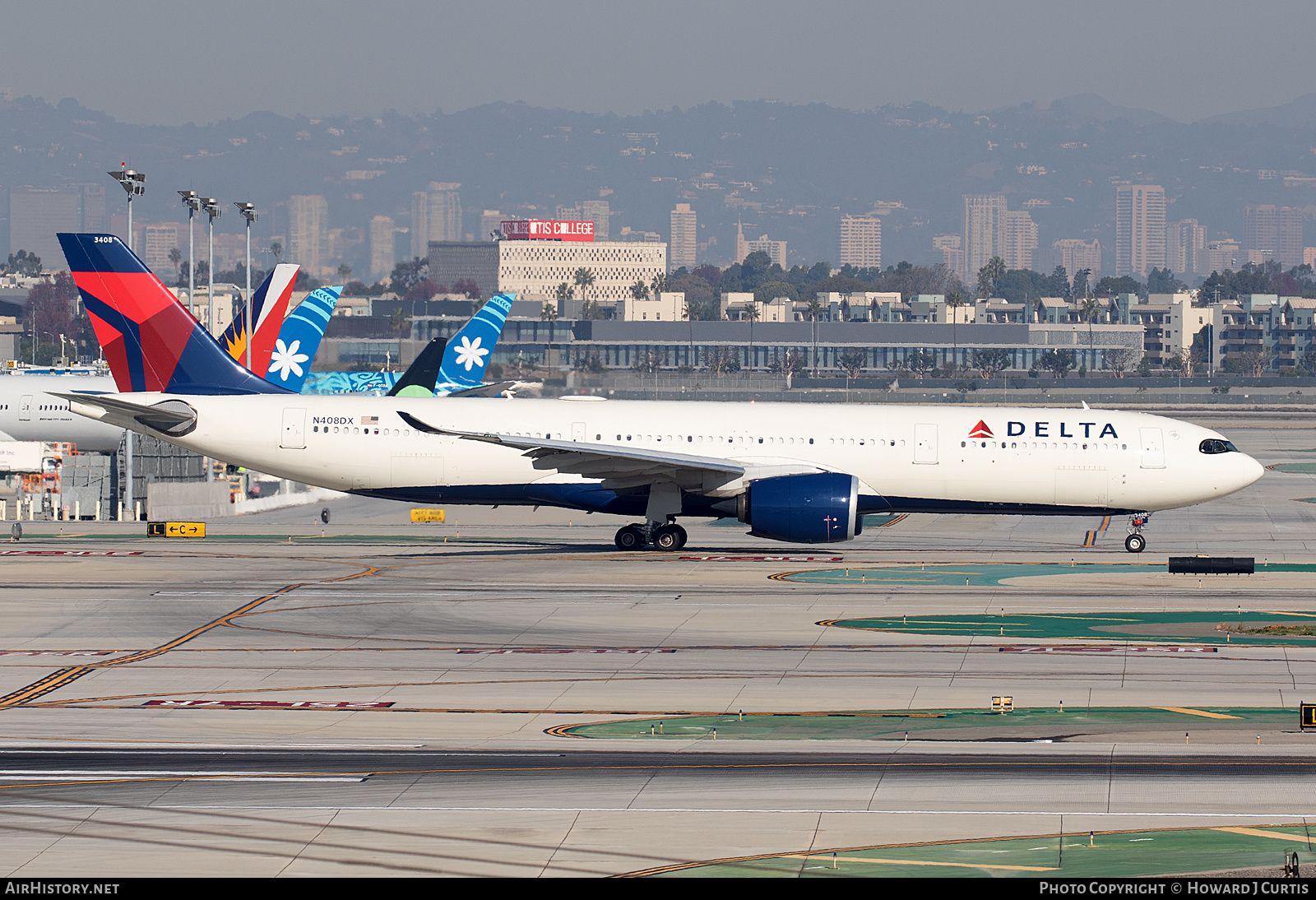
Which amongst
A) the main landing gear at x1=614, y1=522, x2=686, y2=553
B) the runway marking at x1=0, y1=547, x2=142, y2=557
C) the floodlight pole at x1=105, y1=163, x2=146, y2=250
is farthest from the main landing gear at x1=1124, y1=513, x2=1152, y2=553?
the floodlight pole at x1=105, y1=163, x2=146, y2=250

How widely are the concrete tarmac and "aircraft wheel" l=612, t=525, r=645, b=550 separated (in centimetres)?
51

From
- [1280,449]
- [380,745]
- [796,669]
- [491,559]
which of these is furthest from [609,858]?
[1280,449]

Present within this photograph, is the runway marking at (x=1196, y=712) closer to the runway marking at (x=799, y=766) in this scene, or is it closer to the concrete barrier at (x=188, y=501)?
the runway marking at (x=799, y=766)

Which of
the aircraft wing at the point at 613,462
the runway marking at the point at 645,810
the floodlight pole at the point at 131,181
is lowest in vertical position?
the runway marking at the point at 645,810

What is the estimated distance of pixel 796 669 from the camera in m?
26.2

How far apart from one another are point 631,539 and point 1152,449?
14674 millimetres

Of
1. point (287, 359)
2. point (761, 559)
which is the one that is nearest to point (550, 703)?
point (761, 559)

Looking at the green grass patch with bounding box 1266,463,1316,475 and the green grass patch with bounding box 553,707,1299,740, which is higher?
the green grass patch with bounding box 1266,463,1316,475

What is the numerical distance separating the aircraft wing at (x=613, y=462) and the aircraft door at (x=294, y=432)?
326cm

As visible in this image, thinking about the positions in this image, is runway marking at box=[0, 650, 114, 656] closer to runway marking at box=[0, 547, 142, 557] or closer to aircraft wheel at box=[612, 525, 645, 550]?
runway marking at box=[0, 547, 142, 557]

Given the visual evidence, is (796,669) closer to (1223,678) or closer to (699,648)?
(699,648)

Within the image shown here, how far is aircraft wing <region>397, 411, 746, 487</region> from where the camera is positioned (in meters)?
39.7

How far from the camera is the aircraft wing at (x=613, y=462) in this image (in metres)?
39.7

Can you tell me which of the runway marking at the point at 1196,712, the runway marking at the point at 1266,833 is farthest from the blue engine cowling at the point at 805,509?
the runway marking at the point at 1266,833
